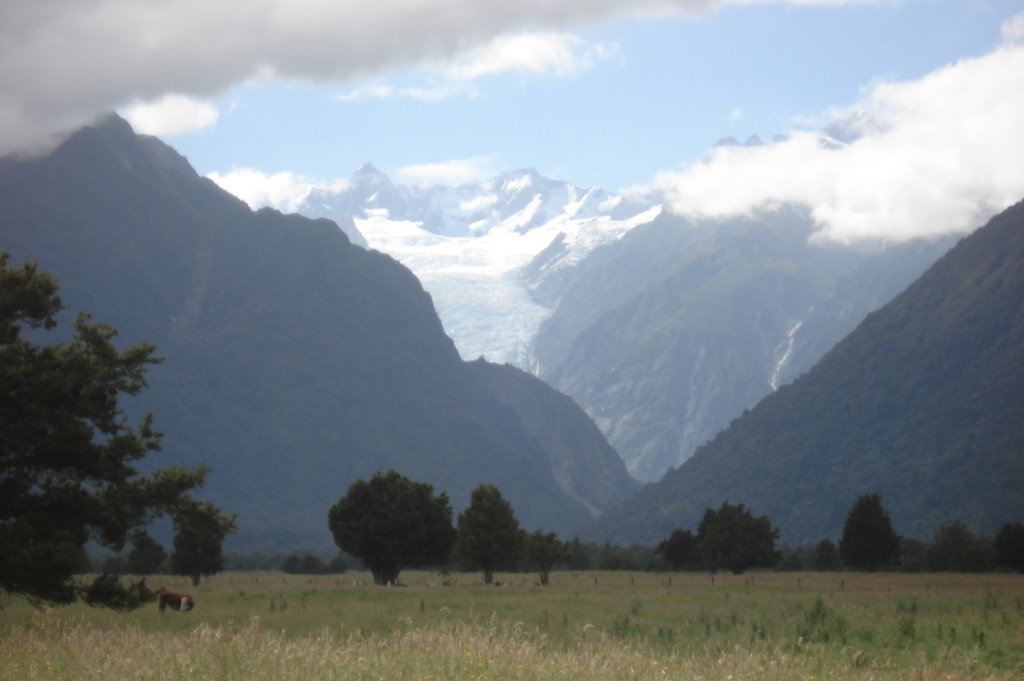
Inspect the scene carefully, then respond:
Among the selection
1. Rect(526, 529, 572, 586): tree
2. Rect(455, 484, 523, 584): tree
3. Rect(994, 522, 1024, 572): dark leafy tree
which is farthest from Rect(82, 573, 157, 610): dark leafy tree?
Rect(994, 522, 1024, 572): dark leafy tree

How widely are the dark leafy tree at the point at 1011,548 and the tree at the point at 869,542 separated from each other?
776cm

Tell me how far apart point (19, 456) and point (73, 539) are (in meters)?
2.26

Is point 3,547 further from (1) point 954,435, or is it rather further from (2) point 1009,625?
(1) point 954,435

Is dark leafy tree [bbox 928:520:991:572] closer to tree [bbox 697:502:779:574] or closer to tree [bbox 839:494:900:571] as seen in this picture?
tree [bbox 839:494:900:571]

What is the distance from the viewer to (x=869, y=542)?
290 ft

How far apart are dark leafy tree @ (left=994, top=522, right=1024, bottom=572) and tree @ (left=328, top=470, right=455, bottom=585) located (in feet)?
146

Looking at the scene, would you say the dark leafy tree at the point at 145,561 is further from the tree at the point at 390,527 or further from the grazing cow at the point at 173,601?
the grazing cow at the point at 173,601

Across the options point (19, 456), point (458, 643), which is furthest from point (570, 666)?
point (19, 456)

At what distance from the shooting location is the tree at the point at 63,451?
74.4 feet

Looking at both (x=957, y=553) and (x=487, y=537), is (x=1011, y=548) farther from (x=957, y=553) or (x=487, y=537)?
(x=487, y=537)

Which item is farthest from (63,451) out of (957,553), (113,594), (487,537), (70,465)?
(957,553)

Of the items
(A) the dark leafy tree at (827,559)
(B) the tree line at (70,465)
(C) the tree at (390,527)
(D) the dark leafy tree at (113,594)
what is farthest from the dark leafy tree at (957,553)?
(D) the dark leafy tree at (113,594)

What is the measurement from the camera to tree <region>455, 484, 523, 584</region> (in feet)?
239

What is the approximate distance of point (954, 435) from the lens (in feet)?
590
